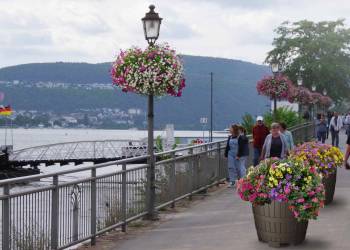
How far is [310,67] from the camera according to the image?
91500 millimetres

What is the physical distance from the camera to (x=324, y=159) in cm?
1352

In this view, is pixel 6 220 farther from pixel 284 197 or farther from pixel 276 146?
pixel 276 146

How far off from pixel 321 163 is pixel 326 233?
9.75ft

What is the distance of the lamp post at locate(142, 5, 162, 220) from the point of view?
12867mm

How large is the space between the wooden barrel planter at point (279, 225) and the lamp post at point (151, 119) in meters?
3.44

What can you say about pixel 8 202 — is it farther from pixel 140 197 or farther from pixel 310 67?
pixel 310 67

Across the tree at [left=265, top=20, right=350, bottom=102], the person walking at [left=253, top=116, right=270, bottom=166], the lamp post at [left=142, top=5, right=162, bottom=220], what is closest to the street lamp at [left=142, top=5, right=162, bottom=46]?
the lamp post at [left=142, top=5, right=162, bottom=220]

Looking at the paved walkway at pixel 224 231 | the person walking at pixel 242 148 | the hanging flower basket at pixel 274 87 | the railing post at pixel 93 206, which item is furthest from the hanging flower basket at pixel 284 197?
the hanging flower basket at pixel 274 87

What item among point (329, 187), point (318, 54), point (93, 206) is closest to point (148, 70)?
point (93, 206)

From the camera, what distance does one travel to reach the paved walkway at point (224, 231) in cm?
991

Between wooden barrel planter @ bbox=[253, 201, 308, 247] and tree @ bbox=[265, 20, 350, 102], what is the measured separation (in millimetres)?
82593

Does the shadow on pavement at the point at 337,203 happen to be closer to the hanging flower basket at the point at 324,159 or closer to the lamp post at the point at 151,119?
the hanging flower basket at the point at 324,159

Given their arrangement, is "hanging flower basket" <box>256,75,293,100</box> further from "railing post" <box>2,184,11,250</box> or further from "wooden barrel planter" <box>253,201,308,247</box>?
"railing post" <box>2,184,11,250</box>

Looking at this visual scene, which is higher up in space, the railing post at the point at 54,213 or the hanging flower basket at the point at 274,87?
the hanging flower basket at the point at 274,87
